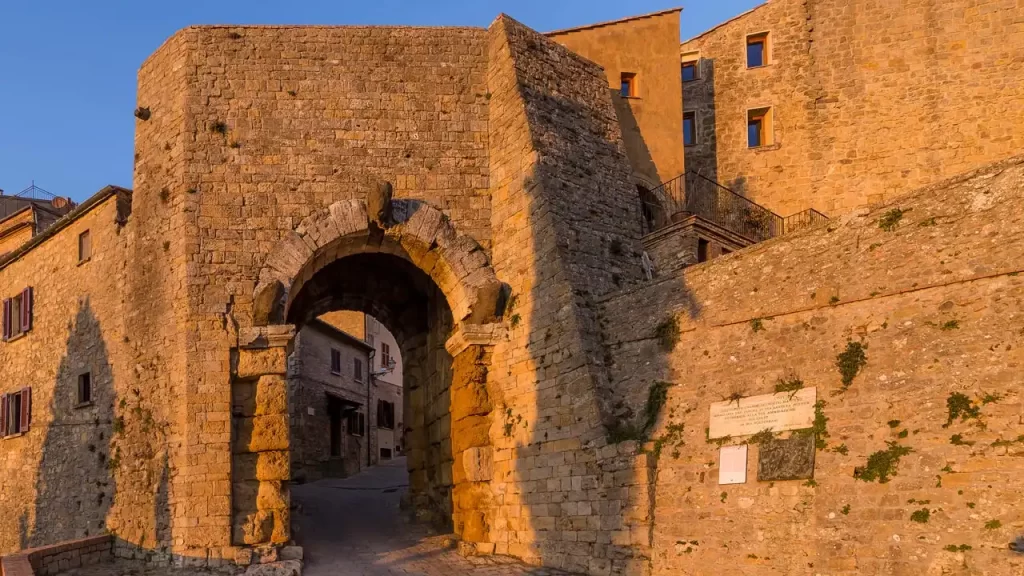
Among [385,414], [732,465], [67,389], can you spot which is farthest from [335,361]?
[732,465]

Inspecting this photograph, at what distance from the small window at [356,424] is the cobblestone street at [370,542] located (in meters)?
7.50

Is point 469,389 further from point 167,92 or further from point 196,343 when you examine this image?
point 167,92

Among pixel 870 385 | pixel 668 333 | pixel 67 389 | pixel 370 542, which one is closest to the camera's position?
pixel 870 385

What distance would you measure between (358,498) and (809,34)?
15182 millimetres

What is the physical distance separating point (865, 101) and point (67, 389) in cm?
1766

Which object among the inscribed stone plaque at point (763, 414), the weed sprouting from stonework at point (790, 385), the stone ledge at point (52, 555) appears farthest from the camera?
the stone ledge at point (52, 555)

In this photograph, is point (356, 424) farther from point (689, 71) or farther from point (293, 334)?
point (293, 334)

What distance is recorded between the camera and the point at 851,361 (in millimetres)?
10062

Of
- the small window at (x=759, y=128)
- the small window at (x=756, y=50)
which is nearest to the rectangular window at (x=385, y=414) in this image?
the small window at (x=759, y=128)

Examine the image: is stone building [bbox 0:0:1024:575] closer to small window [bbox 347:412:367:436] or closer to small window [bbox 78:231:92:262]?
small window [bbox 78:231:92:262]

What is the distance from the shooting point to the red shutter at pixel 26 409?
1891cm

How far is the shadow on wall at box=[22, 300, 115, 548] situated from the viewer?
15.4m

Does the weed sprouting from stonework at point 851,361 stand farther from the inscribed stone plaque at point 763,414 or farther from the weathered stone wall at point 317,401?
the weathered stone wall at point 317,401

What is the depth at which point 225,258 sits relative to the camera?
14.1 m
